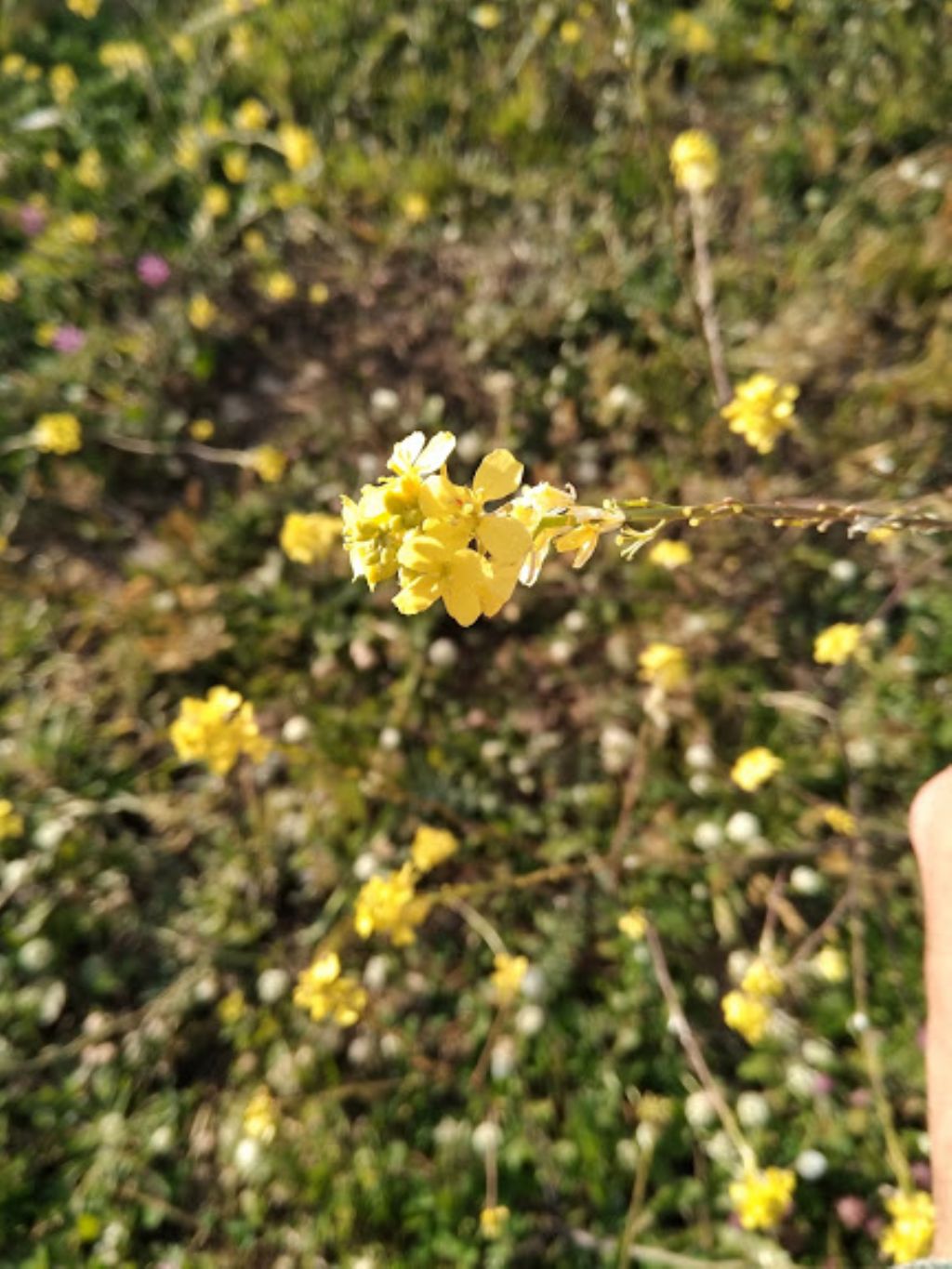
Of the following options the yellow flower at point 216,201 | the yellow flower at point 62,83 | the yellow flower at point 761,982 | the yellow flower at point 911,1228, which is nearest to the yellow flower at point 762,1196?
the yellow flower at point 911,1228

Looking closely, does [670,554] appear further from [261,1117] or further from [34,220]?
[34,220]

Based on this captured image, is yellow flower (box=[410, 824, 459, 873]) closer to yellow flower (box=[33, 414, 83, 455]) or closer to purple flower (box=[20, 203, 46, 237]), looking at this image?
yellow flower (box=[33, 414, 83, 455])

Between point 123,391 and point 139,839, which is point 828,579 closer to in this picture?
point 139,839

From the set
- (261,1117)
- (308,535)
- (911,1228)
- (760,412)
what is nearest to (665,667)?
(760,412)

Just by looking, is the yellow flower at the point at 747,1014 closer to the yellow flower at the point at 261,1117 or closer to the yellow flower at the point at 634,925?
the yellow flower at the point at 634,925

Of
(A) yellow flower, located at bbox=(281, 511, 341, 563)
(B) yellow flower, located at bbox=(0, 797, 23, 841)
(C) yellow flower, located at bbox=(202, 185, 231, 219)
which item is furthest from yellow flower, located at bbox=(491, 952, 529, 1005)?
(C) yellow flower, located at bbox=(202, 185, 231, 219)

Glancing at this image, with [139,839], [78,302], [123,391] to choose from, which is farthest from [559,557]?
[78,302]
